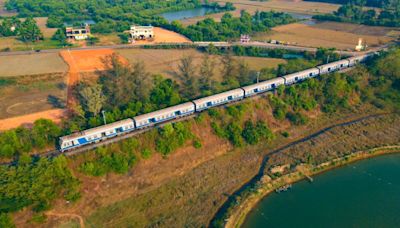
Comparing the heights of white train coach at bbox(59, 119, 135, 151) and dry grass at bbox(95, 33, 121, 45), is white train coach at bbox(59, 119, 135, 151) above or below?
below

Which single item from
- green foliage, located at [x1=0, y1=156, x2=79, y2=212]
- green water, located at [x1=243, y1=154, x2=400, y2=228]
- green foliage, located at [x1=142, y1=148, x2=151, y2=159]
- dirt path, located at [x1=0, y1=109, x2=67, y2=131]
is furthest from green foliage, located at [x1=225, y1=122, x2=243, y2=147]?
dirt path, located at [x1=0, y1=109, x2=67, y2=131]

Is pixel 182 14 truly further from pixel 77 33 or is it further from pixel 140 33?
pixel 77 33

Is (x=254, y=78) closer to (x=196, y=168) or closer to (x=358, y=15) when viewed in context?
(x=196, y=168)

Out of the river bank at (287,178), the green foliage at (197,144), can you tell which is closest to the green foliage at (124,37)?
the green foliage at (197,144)

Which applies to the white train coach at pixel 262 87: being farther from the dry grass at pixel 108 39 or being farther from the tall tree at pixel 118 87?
the dry grass at pixel 108 39

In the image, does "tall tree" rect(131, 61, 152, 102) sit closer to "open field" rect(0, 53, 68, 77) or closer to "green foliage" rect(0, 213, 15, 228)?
"green foliage" rect(0, 213, 15, 228)
